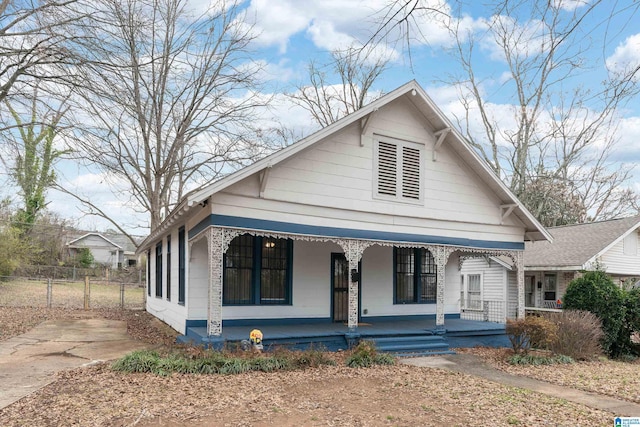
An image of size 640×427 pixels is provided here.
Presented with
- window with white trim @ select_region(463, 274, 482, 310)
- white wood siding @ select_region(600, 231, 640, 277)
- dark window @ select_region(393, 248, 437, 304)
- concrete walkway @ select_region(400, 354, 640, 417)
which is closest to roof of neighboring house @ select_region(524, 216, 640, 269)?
white wood siding @ select_region(600, 231, 640, 277)

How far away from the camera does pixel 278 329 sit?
11898mm

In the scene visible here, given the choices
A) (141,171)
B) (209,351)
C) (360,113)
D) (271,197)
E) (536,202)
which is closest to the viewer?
(209,351)

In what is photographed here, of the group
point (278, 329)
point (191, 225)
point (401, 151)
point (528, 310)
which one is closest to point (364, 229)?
point (401, 151)

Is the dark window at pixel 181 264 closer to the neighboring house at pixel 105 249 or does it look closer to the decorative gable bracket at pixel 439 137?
the decorative gable bracket at pixel 439 137

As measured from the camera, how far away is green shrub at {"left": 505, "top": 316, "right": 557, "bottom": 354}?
454 inches

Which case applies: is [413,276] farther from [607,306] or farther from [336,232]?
[607,306]

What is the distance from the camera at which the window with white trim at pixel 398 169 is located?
12.7m

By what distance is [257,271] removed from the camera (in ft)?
41.5

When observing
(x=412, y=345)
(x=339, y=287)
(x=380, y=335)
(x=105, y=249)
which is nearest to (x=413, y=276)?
(x=339, y=287)

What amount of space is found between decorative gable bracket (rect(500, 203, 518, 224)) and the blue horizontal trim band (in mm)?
779

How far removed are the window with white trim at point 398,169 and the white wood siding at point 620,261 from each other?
1221cm

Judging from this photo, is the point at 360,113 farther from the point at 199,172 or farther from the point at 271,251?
the point at 199,172

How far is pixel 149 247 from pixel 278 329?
11.6 meters

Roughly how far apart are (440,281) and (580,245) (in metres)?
11.9
